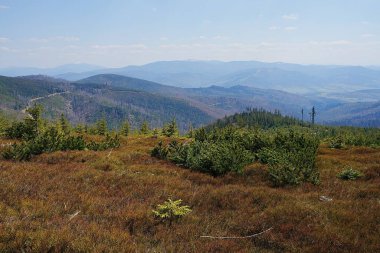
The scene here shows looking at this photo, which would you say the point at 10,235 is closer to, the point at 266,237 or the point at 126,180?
the point at 266,237

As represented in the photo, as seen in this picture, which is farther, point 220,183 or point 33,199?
point 220,183

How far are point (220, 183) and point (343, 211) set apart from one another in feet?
20.5

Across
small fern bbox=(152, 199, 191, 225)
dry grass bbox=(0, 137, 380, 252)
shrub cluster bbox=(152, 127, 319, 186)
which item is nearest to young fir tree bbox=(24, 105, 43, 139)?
shrub cluster bbox=(152, 127, 319, 186)

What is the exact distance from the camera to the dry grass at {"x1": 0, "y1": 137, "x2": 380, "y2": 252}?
25.4 feet

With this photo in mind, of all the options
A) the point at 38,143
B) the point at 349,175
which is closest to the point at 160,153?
the point at 38,143

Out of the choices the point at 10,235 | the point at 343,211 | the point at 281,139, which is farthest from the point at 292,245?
the point at 281,139

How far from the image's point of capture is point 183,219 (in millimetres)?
10078

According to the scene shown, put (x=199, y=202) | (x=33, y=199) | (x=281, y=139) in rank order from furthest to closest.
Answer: (x=281, y=139) < (x=199, y=202) < (x=33, y=199)

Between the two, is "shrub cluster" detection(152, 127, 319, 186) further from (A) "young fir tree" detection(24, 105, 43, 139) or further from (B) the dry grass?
(A) "young fir tree" detection(24, 105, 43, 139)

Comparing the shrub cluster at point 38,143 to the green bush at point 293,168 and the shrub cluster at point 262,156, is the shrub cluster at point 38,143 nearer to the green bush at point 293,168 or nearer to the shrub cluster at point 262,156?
the shrub cluster at point 262,156

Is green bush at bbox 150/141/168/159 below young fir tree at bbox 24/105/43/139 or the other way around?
below

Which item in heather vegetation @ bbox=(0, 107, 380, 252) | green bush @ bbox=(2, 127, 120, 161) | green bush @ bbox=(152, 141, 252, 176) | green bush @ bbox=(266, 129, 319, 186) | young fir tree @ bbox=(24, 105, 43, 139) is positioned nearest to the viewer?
heather vegetation @ bbox=(0, 107, 380, 252)

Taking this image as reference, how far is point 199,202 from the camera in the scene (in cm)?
1217

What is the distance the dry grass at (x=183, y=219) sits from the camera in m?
7.75
